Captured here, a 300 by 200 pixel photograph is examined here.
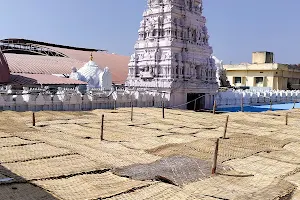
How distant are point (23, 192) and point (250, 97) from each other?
121 feet

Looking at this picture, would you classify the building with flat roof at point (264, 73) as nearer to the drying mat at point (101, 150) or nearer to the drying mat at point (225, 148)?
the drying mat at point (225, 148)

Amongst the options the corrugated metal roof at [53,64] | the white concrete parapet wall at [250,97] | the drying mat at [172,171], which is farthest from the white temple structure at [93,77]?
the drying mat at [172,171]

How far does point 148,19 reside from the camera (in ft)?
101

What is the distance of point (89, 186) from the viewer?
269 inches

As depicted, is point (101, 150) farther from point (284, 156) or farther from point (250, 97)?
point (250, 97)

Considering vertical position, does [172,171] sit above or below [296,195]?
above

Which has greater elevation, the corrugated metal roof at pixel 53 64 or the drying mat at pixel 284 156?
the corrugated metal roof at pixel 53 64

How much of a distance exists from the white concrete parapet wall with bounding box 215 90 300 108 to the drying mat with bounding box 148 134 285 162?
61.3 feet

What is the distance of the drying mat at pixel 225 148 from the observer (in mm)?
10133

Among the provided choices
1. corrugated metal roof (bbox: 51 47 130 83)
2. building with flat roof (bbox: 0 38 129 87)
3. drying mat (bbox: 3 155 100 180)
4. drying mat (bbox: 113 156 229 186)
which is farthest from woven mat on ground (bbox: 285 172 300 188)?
corrugated metal roof (bbox: 51 47 130 83)

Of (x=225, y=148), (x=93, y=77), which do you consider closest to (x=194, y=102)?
(x=93, y=77)

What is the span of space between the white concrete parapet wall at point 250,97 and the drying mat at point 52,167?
24.4 m

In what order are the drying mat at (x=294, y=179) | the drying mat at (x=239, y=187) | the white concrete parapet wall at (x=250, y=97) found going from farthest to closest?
the white concrete parapet wall at (x=250, y=97) < the drying mat at (x=294, y=179) < the drying mat at (x=239, y=187)

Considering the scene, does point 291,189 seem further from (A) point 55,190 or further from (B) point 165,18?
(B) point 165,18
